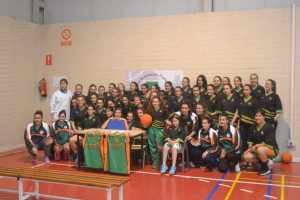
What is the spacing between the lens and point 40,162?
280 inches

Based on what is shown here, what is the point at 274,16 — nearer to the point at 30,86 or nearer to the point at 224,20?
the point at 224,20

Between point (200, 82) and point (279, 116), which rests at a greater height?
point (200, 82)

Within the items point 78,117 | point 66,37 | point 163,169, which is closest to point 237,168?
point 163,169

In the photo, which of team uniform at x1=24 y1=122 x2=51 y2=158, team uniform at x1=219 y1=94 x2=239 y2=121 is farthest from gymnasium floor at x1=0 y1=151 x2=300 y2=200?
team uniform at x1=219 y1=94 x2=239 y2=121

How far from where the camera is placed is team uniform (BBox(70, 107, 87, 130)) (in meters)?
7.35

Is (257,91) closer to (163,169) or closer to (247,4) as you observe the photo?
(247,4)

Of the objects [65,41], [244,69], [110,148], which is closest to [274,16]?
[244,69]

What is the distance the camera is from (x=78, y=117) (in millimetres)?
7398

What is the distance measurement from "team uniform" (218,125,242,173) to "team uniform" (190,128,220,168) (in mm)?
116

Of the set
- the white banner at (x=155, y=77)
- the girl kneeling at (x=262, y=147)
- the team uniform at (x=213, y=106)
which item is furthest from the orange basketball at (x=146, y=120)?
the girl kneeling at (x=262, y=147)

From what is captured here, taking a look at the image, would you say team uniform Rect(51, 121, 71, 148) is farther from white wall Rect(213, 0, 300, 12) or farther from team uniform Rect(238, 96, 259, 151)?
white wall Rect(213, 0, 300, 12)

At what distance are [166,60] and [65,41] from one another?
9.53 feet

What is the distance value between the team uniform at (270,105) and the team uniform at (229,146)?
3.52 ft

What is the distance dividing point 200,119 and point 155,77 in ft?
6.67
